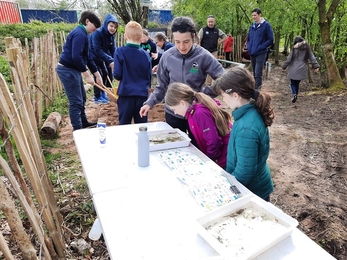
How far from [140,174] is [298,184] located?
213cm

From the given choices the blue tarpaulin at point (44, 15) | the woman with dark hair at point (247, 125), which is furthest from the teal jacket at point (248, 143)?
the blue tarpaulin at point (44, 15)

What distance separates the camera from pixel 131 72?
3.25 m

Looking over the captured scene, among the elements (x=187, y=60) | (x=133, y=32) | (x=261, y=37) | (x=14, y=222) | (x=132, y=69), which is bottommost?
(x=14, y=222)

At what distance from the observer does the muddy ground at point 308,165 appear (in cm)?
239

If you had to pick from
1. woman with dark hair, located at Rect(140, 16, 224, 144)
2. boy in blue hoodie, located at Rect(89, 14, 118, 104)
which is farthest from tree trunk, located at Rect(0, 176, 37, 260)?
boy in blue hoodie, located at Rect(89, 14, 118, 104)

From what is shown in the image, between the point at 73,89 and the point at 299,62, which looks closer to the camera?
the point at 73,89

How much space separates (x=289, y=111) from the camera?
5.82 m

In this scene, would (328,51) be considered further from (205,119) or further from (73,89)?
(205,119)

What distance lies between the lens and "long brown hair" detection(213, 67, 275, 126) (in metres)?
1.64

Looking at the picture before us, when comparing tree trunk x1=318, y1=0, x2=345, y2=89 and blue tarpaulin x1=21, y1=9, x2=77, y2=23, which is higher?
blue tarpaulin x1=21, y1=9, x2=77, y2=23

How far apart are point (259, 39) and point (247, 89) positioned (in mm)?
5230

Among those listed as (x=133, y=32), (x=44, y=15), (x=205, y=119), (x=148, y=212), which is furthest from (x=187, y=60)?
(x=44, y=15)

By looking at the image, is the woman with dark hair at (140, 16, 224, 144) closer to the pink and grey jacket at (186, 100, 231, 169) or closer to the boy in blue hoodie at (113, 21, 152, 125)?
the pink and grey jacket at (186, 100, 231, 169)

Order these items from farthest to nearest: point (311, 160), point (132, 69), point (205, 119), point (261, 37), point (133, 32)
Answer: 1. point (261, 37)
2. point (311, 160)
3. point (132, 69)
4. point (133, 32)
5. point (205, 119)
